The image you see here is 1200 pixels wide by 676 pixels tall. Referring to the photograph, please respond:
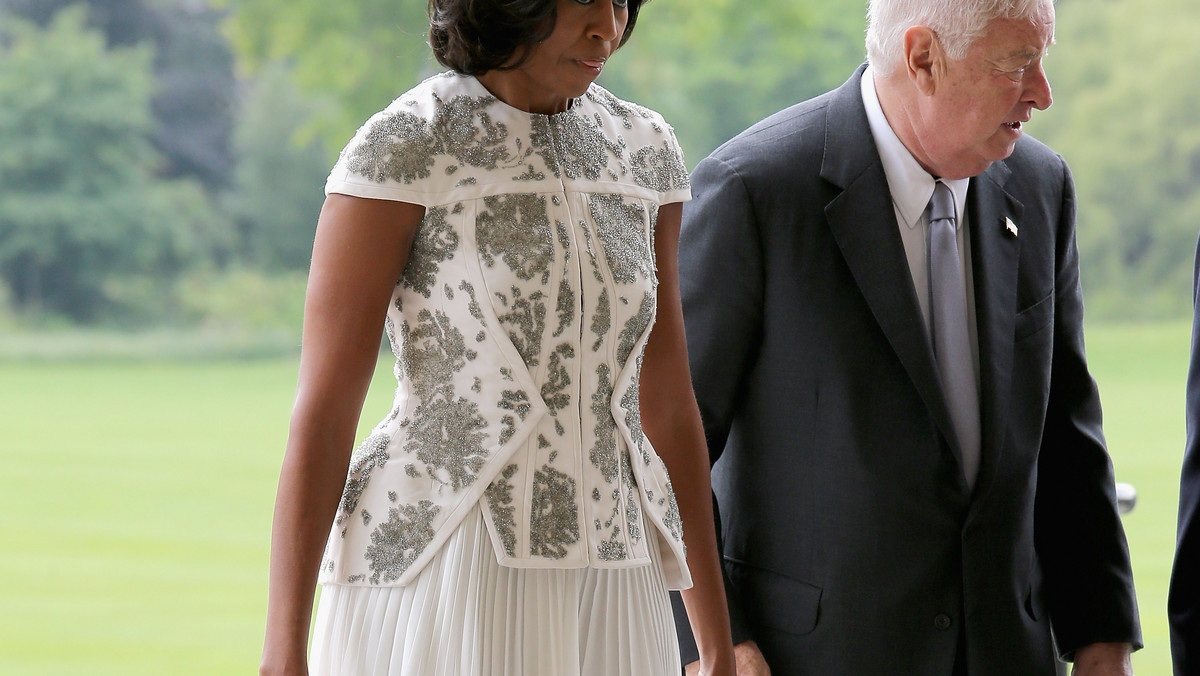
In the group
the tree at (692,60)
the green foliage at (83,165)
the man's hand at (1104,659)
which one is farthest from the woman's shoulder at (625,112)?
the green foliage at (83,165)

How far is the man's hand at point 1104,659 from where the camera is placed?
1818mm

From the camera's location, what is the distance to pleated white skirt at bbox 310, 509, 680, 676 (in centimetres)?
120

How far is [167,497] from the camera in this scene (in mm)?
8750

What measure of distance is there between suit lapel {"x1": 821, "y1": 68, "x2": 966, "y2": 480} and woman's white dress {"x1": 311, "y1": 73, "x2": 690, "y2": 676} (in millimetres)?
479

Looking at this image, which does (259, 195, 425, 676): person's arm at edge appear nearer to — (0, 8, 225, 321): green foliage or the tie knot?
the tie knot

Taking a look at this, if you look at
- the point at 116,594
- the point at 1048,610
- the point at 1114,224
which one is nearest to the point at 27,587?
the point at 116,594

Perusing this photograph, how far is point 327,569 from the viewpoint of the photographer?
123cm

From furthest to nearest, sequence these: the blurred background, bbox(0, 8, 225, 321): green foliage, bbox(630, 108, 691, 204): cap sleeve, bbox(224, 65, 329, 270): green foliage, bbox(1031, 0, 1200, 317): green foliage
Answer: bbox(224, 65, 329, 270): green foliage < bbox(0, 8, 225, 321): green foliage < bbox(1031, 0, 1200, 317): green foliage < the blurred background < bbox(630, 108, 691, 204): cap sleeve

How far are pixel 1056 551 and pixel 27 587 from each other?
644 centimetres

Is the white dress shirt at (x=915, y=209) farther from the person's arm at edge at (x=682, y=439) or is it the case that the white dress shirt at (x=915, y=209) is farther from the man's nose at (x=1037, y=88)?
the person's arm at edge at (x=682, y=439)

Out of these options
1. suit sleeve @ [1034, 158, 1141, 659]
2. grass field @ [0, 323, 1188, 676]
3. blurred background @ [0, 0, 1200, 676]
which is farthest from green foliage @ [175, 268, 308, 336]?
suit sleeve @ [1034, 158, 1141, 659]

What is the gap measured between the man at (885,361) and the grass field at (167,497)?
154 inches

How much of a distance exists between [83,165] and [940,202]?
1104cm

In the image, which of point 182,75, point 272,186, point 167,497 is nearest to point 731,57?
point 272,186
